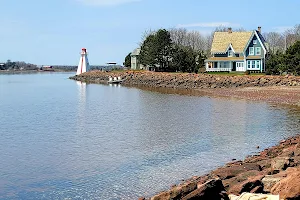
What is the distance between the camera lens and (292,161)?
9.90 meters

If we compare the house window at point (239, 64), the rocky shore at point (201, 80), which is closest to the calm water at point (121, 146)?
the rocky shore at point (201, 80)

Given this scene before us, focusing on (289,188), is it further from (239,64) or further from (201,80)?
(239,64)

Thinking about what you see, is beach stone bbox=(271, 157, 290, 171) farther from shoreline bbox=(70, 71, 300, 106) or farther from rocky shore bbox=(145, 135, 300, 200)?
shoreline bbox=(70, 71, 300, 106)

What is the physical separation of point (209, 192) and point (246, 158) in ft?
19.7

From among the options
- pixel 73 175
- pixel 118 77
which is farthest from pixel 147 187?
pixel 118 77

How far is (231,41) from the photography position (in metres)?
60.7

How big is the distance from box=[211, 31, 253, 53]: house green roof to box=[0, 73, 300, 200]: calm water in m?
33.5

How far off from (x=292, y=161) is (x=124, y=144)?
7187 millimetres

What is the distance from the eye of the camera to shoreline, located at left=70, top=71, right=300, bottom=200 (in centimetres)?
752

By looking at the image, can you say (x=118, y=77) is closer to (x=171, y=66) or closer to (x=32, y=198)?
(x=171, y=66)

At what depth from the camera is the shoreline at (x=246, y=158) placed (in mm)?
7523

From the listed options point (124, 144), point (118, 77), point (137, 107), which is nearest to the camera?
point (124, 144)

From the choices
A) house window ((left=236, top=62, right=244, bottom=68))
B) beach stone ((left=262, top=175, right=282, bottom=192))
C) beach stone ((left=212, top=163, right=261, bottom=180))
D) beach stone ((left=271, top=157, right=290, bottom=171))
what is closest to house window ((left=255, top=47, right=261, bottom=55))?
house window ((left=236, top=62, right=244, bottom=68))

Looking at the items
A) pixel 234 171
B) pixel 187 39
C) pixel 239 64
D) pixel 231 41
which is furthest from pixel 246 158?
pixel 187 39
